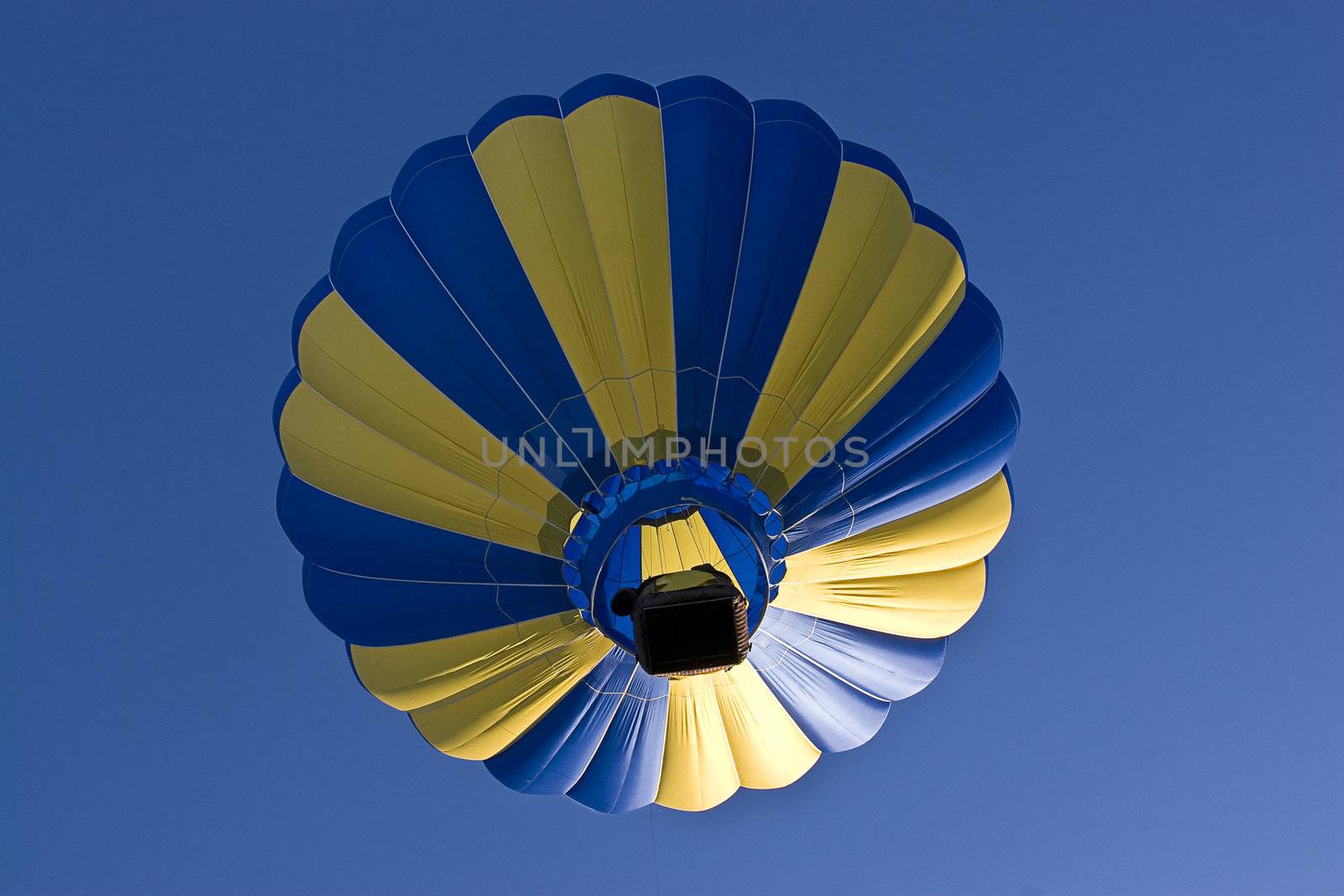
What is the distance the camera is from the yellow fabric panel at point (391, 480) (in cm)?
854

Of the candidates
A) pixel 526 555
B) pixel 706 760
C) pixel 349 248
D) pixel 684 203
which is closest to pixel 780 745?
pixel 706 760

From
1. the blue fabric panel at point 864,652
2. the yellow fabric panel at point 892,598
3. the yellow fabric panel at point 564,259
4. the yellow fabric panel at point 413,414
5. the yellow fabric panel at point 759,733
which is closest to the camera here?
the yellow fabric panel at point 564,259

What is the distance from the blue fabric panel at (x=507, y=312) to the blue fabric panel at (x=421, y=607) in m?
0.82

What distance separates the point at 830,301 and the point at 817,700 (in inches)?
122

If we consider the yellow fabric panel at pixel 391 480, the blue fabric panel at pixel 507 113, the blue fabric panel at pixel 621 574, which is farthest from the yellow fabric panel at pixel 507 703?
the blue fabric panel at pixel 507 113

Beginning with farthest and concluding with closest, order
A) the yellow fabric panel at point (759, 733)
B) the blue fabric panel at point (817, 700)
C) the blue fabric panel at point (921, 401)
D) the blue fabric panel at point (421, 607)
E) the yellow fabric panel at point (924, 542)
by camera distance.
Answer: the yellow fabric panel at point (759, 733) → the blue fabric panel at point (817, 700) → the yellow fabric panel at point (924, 542) → the blue fabric panel at point (421, 607) → the blue fabric panel at point (921, 401)

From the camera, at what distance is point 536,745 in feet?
31.1

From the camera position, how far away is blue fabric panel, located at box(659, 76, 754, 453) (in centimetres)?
838

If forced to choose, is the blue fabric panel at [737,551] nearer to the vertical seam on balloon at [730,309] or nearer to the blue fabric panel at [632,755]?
the vertical seam on balloon at [730,309]

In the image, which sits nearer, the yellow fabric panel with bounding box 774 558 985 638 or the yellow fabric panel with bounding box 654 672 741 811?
the yellow fabric panel with bounding box 774 558 985 638

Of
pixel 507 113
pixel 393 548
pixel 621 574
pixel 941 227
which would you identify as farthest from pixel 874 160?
pixel 393 548

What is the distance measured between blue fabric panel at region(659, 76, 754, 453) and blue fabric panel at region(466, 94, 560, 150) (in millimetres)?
836

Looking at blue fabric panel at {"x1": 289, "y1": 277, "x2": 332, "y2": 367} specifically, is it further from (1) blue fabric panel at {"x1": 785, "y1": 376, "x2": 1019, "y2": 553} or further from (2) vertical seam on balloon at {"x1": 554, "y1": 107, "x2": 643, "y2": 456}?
(1) blue fabric panel at {"x1": 785, "y1": 376, "x2": 1019, "y2": 553}

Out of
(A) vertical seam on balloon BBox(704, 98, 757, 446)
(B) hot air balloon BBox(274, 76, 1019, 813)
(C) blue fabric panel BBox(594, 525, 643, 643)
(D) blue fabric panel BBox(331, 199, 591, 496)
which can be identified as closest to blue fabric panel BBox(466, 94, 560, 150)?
(B) hot air balloon BBox(274, 76, 1019, 813)
